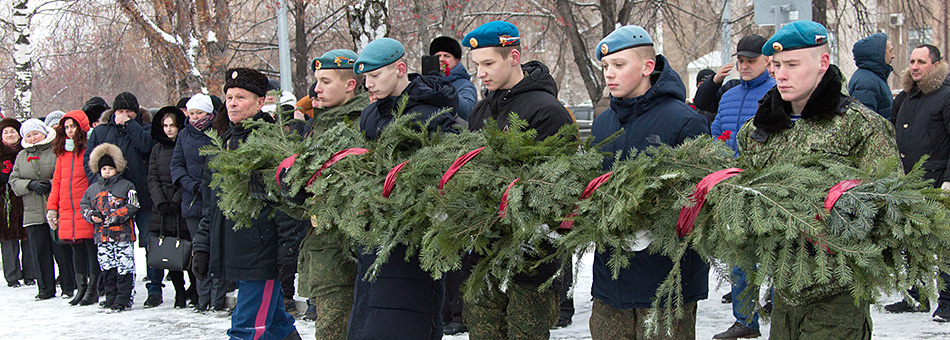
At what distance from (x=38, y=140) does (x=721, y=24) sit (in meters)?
9.16

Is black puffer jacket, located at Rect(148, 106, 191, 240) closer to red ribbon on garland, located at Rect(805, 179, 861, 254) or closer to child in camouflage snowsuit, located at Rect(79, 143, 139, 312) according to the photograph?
child in camouflage snowsuit, located at Rect(79, 143, 139, 312)

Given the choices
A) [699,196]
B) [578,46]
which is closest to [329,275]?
[699,196]

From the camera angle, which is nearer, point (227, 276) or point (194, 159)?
point (227, 276)

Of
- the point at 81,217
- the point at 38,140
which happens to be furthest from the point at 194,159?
the point at 38,140

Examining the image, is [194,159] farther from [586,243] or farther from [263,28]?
[263,28]

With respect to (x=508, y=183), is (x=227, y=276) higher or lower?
lower

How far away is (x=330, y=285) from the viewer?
430 centimetres

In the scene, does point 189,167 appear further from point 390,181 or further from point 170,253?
point 390,181

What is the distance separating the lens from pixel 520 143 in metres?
3.10

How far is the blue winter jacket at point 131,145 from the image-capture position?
7816 millimetres

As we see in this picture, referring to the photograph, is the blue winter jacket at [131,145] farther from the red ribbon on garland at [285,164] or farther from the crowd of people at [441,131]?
the red ribbon on garland at [285,164]

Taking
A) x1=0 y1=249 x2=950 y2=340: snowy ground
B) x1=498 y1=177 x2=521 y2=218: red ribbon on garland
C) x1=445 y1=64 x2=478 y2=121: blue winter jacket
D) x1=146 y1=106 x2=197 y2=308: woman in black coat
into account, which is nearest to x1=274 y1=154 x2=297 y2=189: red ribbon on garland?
x1=498 y1=177 x2=521 y2=218: red ribbon on garland

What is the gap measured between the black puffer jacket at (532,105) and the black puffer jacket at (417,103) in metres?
0.19

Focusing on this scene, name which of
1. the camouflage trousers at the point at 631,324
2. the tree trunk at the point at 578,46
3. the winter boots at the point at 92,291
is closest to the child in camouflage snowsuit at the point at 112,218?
the winter boots at the point at 92,291
